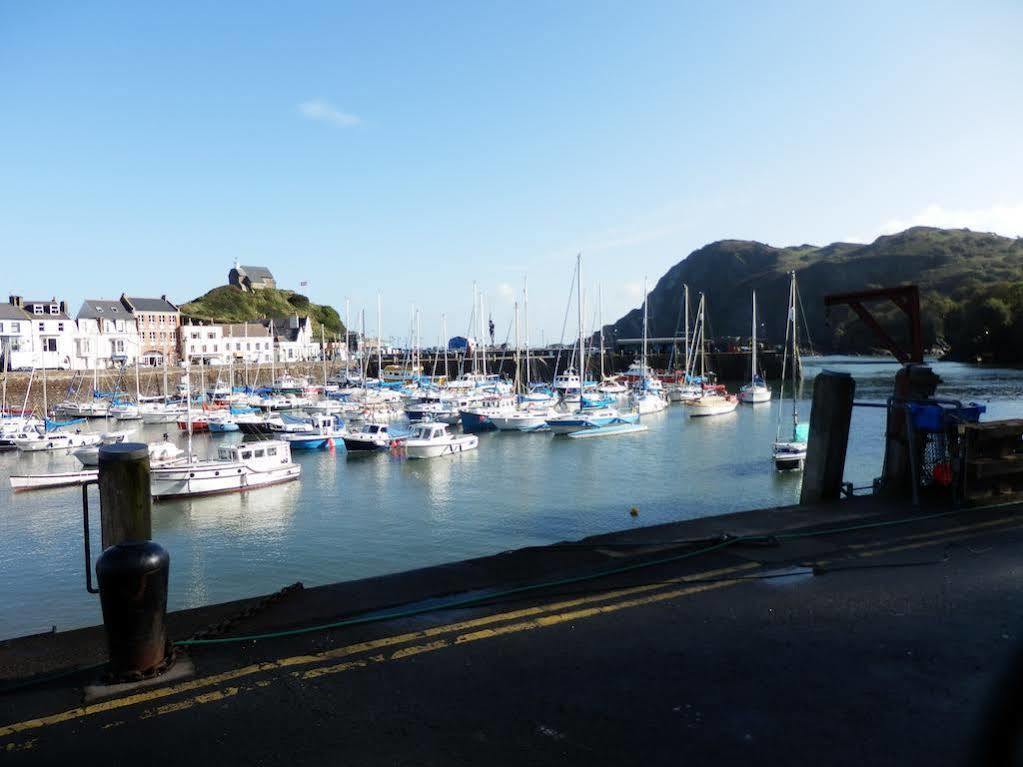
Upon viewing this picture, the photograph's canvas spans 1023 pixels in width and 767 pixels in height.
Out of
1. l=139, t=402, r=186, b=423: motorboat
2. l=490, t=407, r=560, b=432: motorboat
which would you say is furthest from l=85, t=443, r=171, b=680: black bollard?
l=139, t=402, r=186, b=423: motorboat

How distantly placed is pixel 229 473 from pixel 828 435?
93.4ft

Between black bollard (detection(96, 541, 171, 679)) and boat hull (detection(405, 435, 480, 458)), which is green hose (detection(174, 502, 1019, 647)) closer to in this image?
black bollard (detection(96, 541, 171, 679))

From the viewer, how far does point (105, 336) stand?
100m

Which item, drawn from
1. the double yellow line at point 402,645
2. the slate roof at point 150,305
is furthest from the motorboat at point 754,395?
the slate roof at point 150,305

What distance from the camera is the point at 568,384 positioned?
79.9 m

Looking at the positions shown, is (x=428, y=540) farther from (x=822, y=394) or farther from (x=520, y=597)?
(x=520, y=597)

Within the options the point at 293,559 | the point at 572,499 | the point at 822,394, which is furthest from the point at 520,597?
the point at 572,499

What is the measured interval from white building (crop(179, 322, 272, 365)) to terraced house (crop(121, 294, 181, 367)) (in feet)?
4.92

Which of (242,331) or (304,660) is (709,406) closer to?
(304,660)

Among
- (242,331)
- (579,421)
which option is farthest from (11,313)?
(579,421)

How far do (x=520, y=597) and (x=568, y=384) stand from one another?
7338cm

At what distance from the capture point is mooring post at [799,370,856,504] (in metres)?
11.0

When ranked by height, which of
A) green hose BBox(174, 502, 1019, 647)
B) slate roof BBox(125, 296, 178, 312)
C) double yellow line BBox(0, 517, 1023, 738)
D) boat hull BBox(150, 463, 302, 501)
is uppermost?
slate roof BBox(125, 296, 178, 312)

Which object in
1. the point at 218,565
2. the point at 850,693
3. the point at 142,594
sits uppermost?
the point at 142,594
